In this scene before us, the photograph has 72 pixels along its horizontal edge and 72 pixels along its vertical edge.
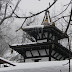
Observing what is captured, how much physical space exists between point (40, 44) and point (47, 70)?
15.7ft

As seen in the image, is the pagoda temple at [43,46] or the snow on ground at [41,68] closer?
the snow on ground at [41,68]

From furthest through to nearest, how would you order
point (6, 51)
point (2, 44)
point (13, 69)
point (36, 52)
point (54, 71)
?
point (6, 51) → point (2, 44) → point (36, 52) → point (13, 69) → point (54, 71)

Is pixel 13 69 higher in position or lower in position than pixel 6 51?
higher

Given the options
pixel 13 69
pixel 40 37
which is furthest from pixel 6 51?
pixel 13 69

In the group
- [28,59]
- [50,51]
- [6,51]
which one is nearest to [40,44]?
[50,51]

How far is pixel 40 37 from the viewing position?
1076 cm

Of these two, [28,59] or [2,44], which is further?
[2,44]

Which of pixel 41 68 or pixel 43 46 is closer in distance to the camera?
pixel 41 68

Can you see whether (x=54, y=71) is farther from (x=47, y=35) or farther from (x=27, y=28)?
(x=47, y=35)

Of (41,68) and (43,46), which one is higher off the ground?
(41,68)

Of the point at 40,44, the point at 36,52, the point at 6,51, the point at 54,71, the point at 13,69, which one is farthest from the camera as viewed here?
the point at 6,51

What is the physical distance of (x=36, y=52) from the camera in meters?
10.2

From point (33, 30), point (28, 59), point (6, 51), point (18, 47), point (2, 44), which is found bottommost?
point (6, 51)

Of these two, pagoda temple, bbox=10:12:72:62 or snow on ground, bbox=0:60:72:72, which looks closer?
snow on ground, bbox=0:60:72:72
